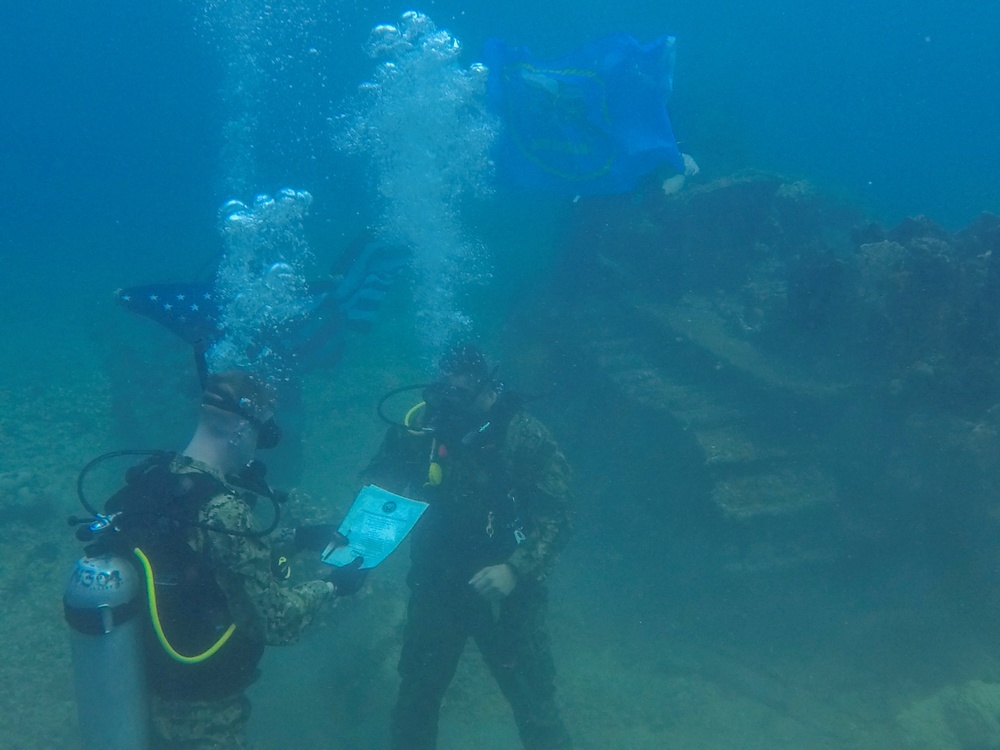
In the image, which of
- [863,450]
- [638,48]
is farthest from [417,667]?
[638,48]

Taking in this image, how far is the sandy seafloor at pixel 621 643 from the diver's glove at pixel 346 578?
3.29 meters

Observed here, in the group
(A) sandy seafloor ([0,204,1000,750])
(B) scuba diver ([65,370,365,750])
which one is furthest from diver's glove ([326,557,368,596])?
(A) sandy seafloor ([0,204,1000,750])

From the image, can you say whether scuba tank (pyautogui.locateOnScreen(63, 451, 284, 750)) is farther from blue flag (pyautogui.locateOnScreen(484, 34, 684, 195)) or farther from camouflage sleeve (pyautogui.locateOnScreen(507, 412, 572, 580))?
blue flag (pyautogui.locateOnScreen(484, 34, 684, 195))

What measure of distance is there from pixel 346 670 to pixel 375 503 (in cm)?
352

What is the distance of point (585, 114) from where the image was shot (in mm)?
9266

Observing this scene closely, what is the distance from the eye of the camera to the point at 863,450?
24.4 ft

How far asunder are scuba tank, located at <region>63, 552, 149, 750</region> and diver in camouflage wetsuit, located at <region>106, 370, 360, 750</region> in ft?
0.28

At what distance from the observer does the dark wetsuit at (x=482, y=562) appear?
15.1ft

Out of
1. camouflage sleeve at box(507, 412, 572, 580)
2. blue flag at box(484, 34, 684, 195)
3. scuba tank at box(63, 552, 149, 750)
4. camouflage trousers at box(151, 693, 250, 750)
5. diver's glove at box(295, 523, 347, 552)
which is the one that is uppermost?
blue flag at box(484, 34, 684, 195)

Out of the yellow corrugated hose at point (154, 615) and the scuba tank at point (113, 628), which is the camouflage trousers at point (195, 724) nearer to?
the scuba tank at point (113, 628)

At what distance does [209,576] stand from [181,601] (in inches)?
5.6

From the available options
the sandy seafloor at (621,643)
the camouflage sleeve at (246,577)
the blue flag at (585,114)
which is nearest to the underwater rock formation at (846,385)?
the sandy seafloor at (621,643)

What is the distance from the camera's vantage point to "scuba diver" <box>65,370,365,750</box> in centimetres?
259

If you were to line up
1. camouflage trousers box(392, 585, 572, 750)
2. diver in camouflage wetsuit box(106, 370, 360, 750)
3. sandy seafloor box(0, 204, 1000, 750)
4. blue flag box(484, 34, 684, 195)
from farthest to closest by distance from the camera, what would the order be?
Result: 1. blue flag box(484, 34, 684, 195)
2. sandy seafloor box(0, 204, 1000, 750)
3. camouflage trousers box(392, 585, 572, 750)
4. diver in camouflage wetsuit box(106, 370, 360, 750)
